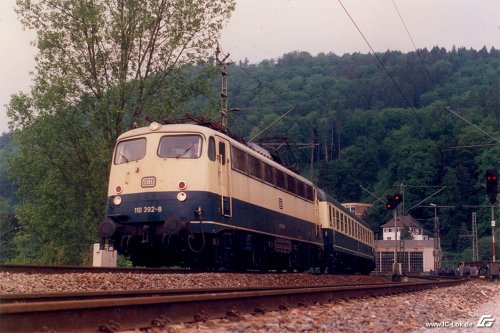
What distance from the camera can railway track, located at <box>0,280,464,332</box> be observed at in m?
5.35

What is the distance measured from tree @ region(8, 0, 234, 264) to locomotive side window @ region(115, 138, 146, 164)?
11.8 m

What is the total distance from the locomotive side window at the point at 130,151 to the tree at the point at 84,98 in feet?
38.6

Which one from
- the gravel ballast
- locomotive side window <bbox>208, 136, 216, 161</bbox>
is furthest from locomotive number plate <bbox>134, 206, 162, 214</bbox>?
the gravel ballast

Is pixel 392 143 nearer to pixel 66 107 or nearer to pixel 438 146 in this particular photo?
pixel 438 146

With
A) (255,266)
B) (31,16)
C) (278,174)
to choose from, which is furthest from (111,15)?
(255,266)

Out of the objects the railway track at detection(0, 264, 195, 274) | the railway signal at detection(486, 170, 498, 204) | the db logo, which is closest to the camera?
the db logo

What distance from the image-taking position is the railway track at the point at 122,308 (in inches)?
211

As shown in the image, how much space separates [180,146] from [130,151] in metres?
1.39

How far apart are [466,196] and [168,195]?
90850 mm

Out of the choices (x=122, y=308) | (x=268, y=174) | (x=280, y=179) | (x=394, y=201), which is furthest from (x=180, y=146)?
(x=394, y=201)

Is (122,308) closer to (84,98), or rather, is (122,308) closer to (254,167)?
(254,167)

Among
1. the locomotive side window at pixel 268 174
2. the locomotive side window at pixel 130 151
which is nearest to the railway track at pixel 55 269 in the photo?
the locomotive side window at pixel 130 151

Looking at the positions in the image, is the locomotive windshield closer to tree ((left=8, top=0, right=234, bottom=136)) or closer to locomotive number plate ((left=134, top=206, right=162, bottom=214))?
locomotive number plate ((left=134, top=206, right=162, bottom=214))

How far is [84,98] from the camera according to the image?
29.9 m
